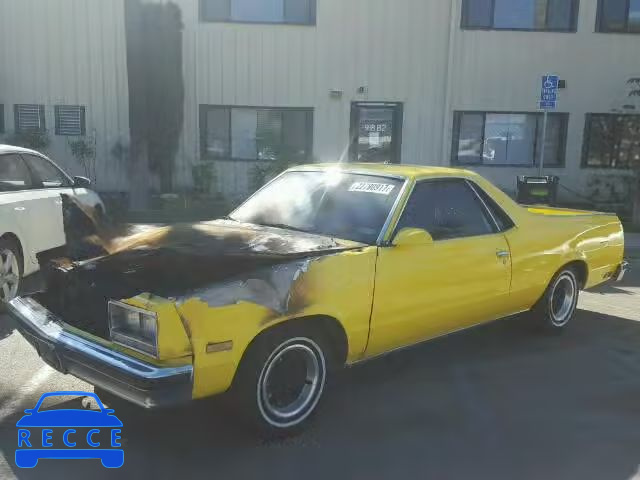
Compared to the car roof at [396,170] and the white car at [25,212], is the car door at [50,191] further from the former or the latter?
the car roof at [396,170]

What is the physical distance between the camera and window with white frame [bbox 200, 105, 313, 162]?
14.9m

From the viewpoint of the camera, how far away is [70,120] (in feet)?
48.4

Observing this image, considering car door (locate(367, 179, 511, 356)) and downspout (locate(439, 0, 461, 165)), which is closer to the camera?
car door (locate(367, 179, 511, 356))

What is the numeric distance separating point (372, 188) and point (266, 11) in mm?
11658

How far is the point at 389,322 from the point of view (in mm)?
3836

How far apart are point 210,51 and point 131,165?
132 inches

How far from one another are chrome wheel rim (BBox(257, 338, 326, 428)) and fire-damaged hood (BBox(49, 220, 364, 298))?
0.51 meters

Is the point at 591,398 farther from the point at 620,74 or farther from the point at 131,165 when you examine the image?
the point at 620,74

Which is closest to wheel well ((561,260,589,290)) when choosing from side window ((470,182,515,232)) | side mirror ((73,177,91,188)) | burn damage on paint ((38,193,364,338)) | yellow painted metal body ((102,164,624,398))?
yellow painted metal body ((102,164,624,398))

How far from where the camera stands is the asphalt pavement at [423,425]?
3.19 metres

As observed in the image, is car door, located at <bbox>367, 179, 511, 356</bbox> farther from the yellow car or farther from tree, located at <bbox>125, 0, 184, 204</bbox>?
tree, located at <bbox>125, 0, 184, 204</bbox>

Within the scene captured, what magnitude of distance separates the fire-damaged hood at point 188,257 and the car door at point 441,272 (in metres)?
0.42

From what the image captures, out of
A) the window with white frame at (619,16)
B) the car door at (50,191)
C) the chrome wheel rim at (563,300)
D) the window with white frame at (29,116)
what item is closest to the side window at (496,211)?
the chrome wheel rim at (563,300)

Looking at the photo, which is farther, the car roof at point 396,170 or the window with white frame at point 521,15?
the window with white frame at point 521,15
